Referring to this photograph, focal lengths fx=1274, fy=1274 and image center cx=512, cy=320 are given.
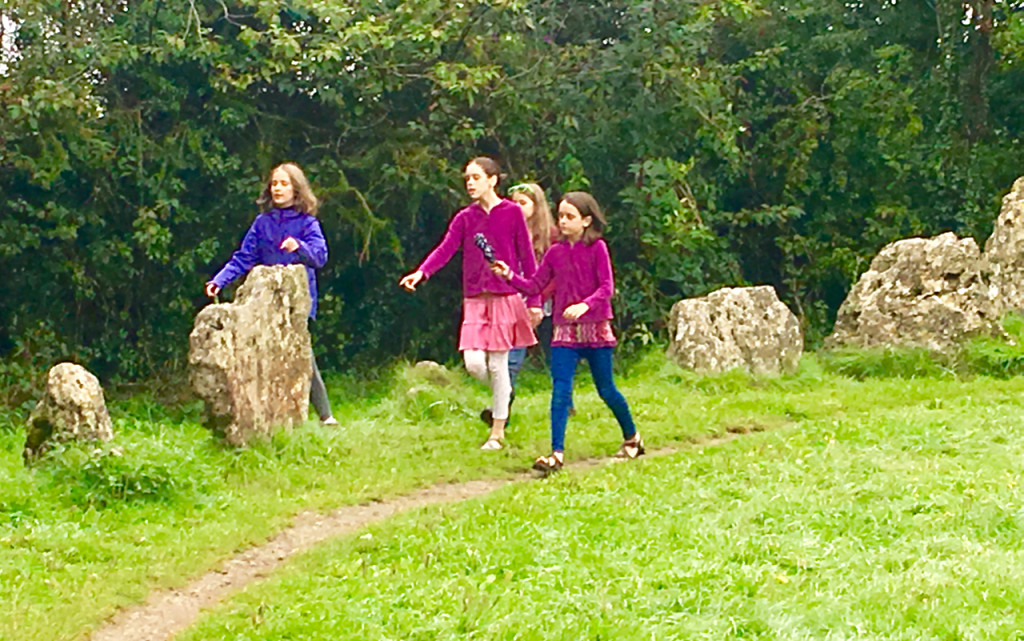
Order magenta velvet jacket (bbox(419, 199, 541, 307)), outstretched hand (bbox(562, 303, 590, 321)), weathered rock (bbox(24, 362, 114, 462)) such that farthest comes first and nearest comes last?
magenta velvet jacket (bbox(419, 199, 541, 307))
outstretched hand (bbox(562, 303, 590, 321))
weathered rock (bbox(24, 362, 114, 462))

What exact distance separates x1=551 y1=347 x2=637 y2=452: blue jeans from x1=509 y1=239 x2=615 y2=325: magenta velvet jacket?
23 centimetres

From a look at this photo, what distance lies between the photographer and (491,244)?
363 inches

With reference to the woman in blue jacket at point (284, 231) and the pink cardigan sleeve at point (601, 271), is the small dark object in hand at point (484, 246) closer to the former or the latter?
the pink cardigan sleeve at point (601, 271)

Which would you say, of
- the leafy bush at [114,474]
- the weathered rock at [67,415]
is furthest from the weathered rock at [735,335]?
the weathered rock at [67,415]

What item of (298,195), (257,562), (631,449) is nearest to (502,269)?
(631,449)

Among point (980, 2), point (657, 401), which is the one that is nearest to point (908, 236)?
point (980, 2)

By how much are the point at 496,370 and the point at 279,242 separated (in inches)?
79.9

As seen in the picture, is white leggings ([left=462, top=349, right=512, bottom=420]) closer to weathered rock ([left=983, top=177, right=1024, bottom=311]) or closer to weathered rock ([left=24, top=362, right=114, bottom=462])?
weathered rock ([left=24, top=362, right=114, bottom=462])

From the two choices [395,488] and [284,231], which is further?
[284,231]

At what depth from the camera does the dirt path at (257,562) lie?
5.64m

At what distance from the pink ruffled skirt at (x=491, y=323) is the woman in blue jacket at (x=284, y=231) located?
1.36 metres

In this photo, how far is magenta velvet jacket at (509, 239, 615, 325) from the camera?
8.55 meters

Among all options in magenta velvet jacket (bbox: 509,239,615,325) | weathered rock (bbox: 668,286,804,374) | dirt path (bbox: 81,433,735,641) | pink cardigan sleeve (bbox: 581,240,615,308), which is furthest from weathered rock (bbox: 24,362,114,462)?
weathered rock (bbox: 668,286,804,374)

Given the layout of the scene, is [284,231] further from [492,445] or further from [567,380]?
[567,380]
